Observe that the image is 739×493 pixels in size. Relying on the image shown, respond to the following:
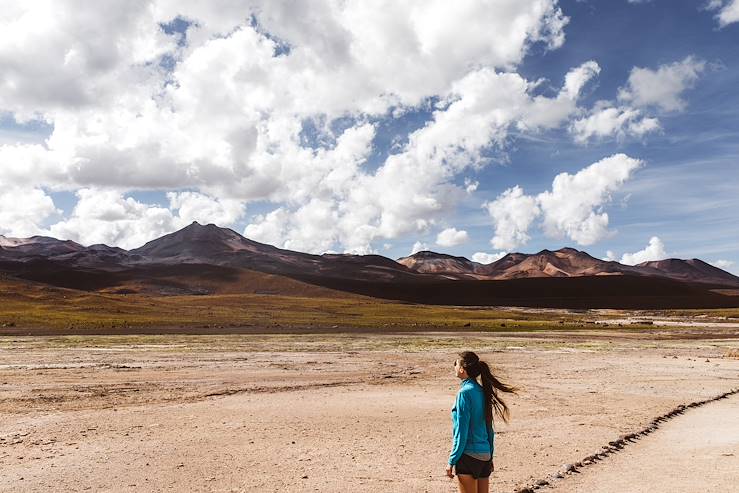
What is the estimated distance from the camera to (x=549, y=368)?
3017 cm

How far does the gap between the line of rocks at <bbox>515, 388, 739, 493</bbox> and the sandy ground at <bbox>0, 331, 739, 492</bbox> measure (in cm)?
21

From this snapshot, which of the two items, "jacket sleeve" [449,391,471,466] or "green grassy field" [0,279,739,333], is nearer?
"jacket sleeve" [449,391,471,466]

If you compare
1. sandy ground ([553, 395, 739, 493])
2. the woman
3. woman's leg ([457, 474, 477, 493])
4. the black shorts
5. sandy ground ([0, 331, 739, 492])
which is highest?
the woman

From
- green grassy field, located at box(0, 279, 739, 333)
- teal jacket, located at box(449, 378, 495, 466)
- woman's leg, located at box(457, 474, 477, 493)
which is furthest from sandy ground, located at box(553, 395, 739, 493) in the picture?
green grassy field, located at box(0, 279, 739, 333)

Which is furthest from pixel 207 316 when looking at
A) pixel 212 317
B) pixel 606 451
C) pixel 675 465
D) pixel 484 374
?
pixel 484 374

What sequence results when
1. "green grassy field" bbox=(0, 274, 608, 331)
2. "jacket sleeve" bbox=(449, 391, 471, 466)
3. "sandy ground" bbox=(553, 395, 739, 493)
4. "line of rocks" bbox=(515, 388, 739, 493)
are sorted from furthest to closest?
"green grassy field" bbox=(0, 274, 608, 331)
"line of rocks" bbox=(515, 388, 739, 493)
"sandy ground" bbox=(553, 395, 739, 493)
"jacket sleeve" bbox=(449, 391, 471, 466)

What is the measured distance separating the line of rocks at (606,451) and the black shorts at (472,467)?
3.85 m

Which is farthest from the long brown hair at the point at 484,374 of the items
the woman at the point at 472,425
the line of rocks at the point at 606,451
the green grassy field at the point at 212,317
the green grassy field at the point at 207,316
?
the green grassy field at the point at 207,316

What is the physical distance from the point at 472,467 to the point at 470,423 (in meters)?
0.51

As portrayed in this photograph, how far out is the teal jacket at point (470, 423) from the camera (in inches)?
266

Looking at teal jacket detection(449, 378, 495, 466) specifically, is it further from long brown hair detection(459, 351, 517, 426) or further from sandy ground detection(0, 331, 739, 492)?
sandy ground detection(0, 331, 739, 492)

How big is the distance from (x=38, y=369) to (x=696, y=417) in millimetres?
27874

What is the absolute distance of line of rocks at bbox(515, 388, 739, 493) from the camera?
34.8 feet

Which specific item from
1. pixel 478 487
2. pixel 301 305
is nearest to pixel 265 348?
pixel 478 487
